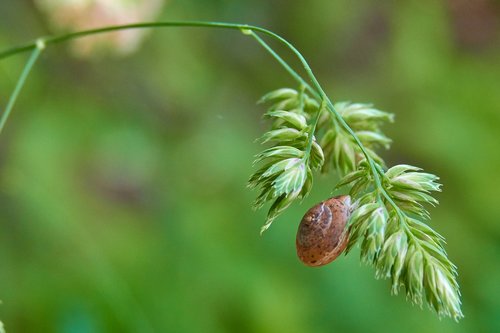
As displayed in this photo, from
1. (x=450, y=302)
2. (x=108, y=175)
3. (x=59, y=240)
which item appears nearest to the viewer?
(x=450, y=302)

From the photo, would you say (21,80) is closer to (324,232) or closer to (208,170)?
(324,232)

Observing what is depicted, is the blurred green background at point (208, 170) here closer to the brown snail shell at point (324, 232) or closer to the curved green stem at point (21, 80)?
the curved green stem at point (21, 80)

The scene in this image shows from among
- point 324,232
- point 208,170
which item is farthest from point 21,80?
point 208,170

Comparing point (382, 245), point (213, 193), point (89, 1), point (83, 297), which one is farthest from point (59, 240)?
point (382, 245)

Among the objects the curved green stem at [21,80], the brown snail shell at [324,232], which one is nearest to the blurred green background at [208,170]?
the curved green stem at [21,80]

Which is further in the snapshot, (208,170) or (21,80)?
(208,170)

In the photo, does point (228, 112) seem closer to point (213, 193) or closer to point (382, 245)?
point (213, 193)
